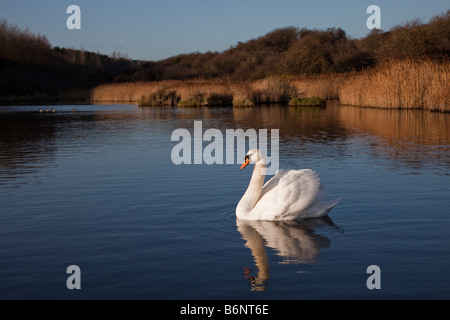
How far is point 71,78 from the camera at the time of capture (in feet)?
270

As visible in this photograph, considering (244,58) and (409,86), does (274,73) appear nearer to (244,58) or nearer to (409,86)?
(244,58)

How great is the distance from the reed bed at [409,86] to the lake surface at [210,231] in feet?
40.9

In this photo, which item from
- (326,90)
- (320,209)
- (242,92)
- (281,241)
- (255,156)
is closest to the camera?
(281,241)

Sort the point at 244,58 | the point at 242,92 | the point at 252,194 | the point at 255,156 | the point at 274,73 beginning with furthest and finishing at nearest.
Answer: the point at 244,58
the point at 274,73
the point at 242,92
the point at 255,156
the point at 252,194

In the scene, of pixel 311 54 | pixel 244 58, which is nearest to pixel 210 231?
pixel 311 54

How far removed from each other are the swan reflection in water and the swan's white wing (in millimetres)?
173

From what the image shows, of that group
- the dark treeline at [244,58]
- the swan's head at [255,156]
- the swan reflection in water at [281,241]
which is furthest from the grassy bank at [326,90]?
the swan reflection in water at [281,241]

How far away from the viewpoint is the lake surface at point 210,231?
5594 millimetres

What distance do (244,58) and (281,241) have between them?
89031 mm

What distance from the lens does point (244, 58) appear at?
94.2m

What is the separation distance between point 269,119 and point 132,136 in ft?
30.4

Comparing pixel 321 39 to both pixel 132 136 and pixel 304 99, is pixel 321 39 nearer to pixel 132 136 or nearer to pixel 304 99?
pixel 304 99

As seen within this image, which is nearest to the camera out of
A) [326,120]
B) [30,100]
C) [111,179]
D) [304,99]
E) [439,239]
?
[439,239]

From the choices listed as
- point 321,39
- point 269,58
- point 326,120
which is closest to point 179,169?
point 326,120
